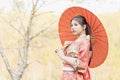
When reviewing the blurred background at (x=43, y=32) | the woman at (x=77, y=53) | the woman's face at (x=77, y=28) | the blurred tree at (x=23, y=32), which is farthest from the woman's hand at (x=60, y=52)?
the blurred background at (x=43, y=32)

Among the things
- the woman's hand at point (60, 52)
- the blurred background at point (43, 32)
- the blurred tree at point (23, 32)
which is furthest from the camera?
the blurred background at point (43, 32)

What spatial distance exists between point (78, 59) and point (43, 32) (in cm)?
113

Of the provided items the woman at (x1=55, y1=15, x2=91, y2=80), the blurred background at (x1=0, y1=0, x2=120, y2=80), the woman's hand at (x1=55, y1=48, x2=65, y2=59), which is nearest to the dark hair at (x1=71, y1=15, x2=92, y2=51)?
the woman at (x1=55, y1=15, x2=91, y2=80)

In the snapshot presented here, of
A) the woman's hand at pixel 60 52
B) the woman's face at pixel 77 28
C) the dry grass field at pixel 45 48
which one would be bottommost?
the dry grass field at pixel 45 48

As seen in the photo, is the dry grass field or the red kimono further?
the dry grass field

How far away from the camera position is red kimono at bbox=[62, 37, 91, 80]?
5.25 ft

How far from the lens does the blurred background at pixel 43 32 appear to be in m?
2.64

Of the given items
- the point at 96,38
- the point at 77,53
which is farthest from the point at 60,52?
the point at 96,38

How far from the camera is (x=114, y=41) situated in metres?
2.65

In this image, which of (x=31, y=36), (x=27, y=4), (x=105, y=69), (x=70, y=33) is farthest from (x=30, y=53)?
(x=70, y=33)

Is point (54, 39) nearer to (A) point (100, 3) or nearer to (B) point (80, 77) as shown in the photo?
(A) point (100, 3)

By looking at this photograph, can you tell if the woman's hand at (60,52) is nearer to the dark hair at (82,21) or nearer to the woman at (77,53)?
the woman at (77,53)

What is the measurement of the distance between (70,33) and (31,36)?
3.01ft

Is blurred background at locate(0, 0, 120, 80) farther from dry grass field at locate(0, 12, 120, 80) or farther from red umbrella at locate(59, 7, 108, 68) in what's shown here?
red umbrella at locate(59, 7, 108, 68)
